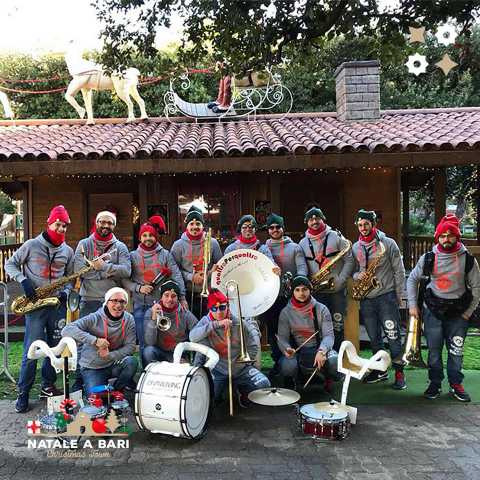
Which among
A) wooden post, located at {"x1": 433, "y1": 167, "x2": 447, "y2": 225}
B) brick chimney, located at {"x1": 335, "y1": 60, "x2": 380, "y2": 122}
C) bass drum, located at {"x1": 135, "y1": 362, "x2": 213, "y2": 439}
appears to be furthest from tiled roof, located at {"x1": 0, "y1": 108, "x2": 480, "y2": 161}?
bass drum, located at {"x1": 135, "y1": 362, "x2": 213, "y2": 439}

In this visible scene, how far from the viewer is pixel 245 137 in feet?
28.0

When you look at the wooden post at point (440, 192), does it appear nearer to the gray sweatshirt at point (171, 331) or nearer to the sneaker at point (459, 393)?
the sneaker at point (459, 393)

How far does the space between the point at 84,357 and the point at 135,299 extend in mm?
989

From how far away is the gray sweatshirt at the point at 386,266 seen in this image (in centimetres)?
532

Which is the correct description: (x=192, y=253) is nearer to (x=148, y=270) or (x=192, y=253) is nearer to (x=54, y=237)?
(x=148, y=270)

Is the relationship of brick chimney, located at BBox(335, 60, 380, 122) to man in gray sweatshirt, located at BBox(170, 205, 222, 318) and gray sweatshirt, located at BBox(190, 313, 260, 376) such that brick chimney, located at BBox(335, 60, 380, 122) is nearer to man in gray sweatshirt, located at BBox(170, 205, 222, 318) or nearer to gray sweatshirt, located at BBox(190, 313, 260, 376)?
man in gray sweatshirt, located at BBox(170, 205, 222, 318)

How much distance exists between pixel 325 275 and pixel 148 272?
71.9 inches

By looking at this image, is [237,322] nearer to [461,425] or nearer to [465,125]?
[461,425]

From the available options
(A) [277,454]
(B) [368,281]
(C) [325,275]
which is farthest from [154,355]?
(B) [368,281]

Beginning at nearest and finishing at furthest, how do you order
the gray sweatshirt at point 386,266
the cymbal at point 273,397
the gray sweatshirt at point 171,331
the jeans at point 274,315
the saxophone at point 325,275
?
the cymbal at point 273,397, the gray sweatshirt at point 171,331, the gray sweatshirt at point 386,266, the saxophone at point 325,275, the jeans at point 274,315

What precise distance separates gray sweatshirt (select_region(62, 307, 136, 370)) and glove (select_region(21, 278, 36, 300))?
508 mm

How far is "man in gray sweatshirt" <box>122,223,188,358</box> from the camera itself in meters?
5.33

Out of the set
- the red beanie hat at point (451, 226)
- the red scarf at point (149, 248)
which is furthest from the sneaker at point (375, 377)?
the red scarf at point (149, 248)

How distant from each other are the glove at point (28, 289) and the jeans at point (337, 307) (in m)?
2.81
